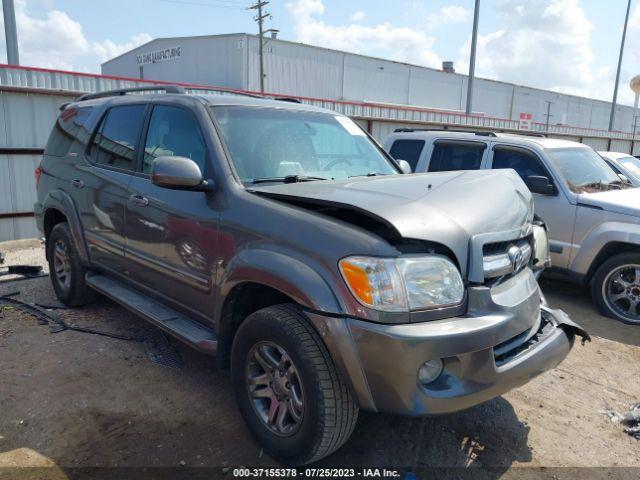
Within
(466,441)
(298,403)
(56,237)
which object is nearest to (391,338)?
(298,403)

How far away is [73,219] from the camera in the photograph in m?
4.30

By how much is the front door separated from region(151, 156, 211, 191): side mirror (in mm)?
178

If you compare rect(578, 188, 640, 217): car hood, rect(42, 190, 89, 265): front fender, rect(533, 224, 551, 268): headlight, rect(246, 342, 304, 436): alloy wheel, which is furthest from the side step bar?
rect(578, 188, 640, 217): car hood

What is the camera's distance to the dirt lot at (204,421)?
2.63 m

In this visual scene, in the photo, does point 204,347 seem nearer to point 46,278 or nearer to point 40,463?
point 40,463

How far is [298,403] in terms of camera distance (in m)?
2.41

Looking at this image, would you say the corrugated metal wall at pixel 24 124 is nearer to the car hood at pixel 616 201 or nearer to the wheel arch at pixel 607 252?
the car hood at pixel 616 201

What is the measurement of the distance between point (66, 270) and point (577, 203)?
5340 millimetres

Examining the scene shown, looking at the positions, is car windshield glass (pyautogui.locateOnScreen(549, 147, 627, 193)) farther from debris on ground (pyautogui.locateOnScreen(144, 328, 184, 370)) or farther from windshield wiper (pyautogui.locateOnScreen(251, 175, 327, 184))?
debris on ground (pyautogui.locateOnScreen(144, 328, 184, 370))

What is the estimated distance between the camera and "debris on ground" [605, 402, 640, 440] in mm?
3010

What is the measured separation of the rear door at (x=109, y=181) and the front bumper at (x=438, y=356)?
220cm

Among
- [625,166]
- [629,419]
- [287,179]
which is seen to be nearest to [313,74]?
[625,166]

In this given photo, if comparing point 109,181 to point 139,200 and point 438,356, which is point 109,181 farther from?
point 438,356

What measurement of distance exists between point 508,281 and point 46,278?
5382mm
